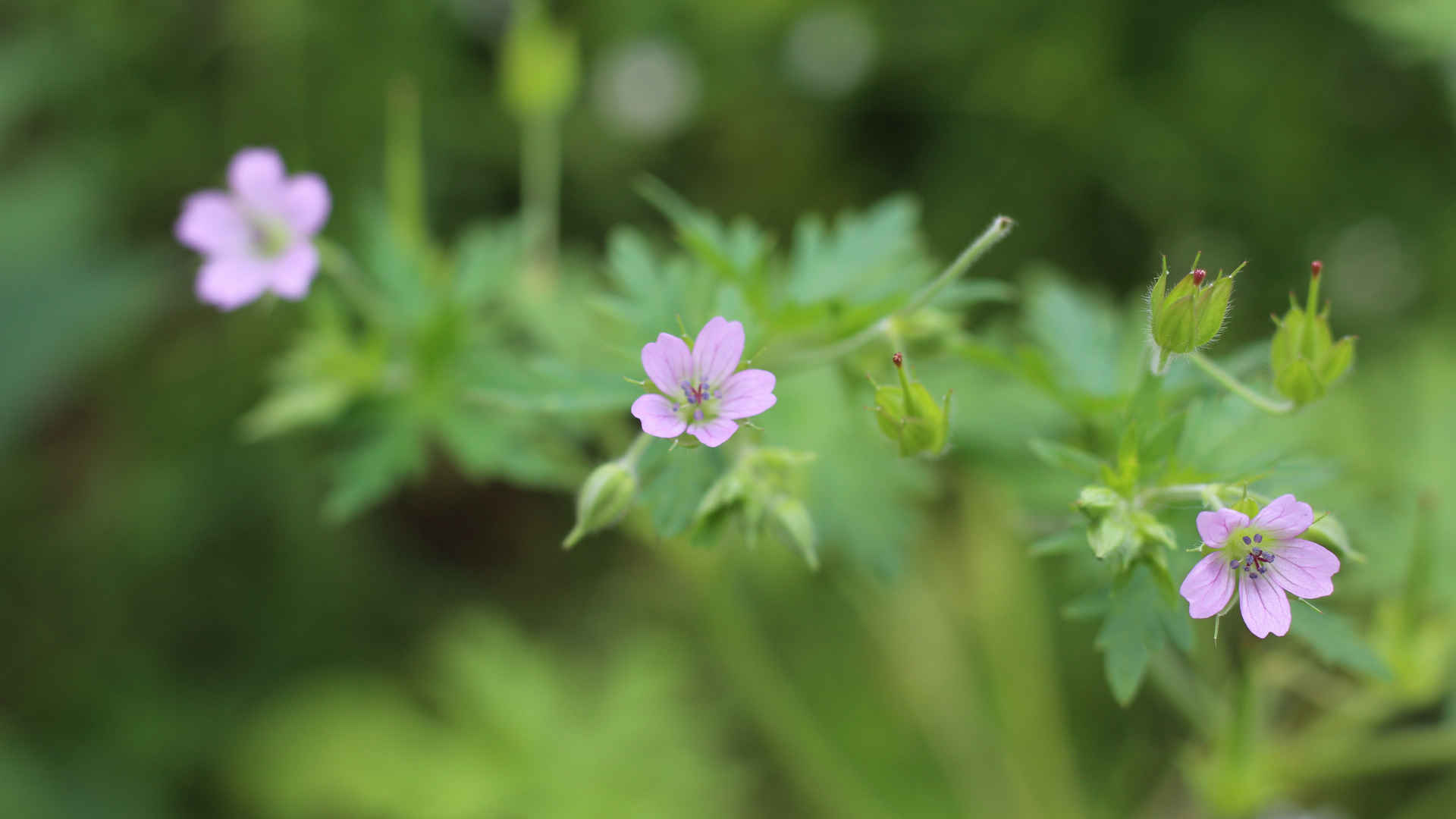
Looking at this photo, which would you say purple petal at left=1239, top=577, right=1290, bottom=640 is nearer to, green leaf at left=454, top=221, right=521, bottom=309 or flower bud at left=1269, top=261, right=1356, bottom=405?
flower bud at left=1269, top=261, right=1356, bottom=405

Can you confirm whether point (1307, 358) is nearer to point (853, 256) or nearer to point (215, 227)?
point (853, 256)

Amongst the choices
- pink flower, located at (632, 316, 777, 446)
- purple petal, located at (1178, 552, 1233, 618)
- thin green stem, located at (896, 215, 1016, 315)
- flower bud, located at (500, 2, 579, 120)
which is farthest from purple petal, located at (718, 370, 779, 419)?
flower bud, located at (500, 2, 579, 120)

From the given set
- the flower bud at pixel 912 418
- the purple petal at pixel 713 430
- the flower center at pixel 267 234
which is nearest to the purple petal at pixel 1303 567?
the flower bud at pixel 912 418

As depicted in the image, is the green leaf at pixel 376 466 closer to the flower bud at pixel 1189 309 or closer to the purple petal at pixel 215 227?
the purple petal at pixel 215 227

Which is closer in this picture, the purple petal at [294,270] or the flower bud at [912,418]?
the flower bud at [912,418]

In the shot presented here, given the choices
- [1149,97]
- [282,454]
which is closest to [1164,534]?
[1149,97]

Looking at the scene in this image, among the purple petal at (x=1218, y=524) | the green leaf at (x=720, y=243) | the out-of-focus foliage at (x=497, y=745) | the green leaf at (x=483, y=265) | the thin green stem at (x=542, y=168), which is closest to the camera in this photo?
the purple petal at (x=1218, y=524)

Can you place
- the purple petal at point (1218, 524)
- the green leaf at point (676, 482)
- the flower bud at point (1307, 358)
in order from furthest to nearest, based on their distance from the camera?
the green leaf at point (676, 482) < the flower bud at point (1307, 358) < the purple petal at point (1218, 524)
